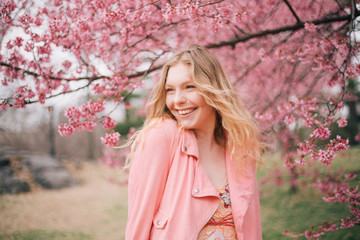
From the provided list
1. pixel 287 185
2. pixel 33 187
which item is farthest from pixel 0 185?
pixel 287 185

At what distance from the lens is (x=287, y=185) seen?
8406mm

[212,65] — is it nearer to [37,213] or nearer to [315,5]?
[315,5]

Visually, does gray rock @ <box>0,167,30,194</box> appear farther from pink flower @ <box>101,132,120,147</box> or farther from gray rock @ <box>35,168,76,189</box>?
pink flower @ <box>101,132,120,147</box>

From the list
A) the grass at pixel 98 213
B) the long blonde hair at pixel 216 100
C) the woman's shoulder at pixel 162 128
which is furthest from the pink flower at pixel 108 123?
the grass at pixel 98 213

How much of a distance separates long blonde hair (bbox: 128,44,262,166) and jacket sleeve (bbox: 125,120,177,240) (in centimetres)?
26

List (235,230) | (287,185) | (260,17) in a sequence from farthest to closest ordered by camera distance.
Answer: (287,185) → (260,17) → (235,230)

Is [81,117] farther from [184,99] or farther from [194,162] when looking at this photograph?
[194,162]

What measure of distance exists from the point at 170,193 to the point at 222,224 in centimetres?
44

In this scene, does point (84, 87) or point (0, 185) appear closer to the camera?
point (84, 87)

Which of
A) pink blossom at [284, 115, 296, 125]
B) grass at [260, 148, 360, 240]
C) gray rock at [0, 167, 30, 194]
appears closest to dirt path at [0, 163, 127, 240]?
gray rock at [0, 167, 30, 194]

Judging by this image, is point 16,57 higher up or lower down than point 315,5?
lower down

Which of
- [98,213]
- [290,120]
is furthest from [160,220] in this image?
[98,213]

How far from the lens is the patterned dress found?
1738mm

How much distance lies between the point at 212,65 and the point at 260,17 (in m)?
2.58
